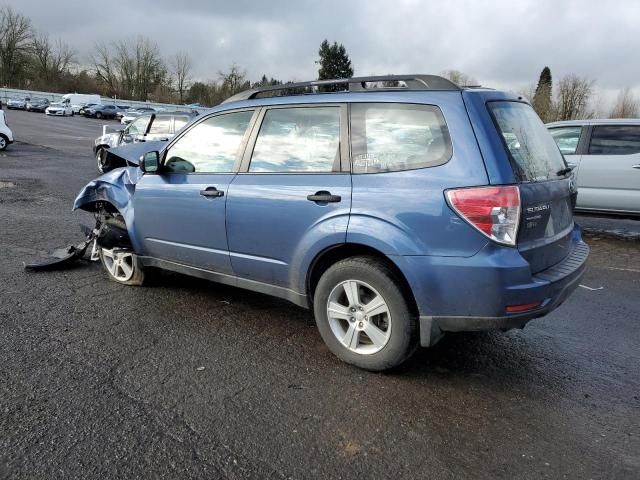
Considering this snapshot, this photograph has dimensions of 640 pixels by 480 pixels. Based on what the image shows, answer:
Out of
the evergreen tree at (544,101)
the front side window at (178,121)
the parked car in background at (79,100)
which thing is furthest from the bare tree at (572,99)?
the parked car in background at (79,100)

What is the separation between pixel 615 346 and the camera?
13.5 feet

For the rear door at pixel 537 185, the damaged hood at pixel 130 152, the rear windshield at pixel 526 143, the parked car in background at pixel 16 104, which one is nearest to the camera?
the rear door at pixel 537 185

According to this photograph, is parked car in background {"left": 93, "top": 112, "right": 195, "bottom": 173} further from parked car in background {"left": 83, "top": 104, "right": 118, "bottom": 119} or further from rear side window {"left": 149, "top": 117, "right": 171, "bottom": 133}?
parked car in background {"left": 83, "top": 104, "right": 118, "bottom": 119}

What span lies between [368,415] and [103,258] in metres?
3.58

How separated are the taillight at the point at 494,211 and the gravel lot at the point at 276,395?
1070 millimetres

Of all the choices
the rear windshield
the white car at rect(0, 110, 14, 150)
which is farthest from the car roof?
the white car at rect(0, 110, 14, 150)

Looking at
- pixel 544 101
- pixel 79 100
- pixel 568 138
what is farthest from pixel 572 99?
pixel 79 100

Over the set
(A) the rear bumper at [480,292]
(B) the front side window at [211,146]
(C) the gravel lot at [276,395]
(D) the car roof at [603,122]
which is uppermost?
(D) the car roof at [603,122]

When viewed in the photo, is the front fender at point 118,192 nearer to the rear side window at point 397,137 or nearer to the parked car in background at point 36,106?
the rear side window at point 397,137

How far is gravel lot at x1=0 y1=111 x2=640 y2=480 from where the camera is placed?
2.60 m

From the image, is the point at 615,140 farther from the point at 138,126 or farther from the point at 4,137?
the point at 4,137

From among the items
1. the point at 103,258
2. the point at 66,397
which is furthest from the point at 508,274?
the point at 103,258

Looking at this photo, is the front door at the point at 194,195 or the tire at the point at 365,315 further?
the front door at the point at 194,195

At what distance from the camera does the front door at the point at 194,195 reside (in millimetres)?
4156
